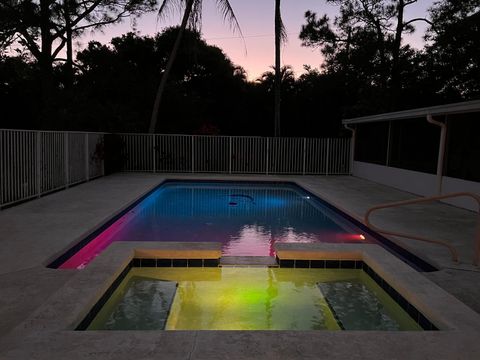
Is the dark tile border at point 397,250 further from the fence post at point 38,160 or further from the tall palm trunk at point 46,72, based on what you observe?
the tall palm trunk at point 46,72

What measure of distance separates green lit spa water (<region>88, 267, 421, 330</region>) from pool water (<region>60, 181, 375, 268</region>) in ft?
3.27

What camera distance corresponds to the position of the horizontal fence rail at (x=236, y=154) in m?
15.0

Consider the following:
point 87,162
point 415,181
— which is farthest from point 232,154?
point 415,181

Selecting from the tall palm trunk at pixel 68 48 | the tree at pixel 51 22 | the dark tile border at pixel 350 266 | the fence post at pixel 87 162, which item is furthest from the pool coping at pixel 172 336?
the tall palm trunk at pixel 68 48

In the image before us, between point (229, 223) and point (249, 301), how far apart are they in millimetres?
3558

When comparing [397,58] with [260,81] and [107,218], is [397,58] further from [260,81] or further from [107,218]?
[107,218]

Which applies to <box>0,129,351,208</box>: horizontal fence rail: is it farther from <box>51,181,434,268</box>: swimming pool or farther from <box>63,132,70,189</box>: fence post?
<box>63,132,70,189</box>: fence post

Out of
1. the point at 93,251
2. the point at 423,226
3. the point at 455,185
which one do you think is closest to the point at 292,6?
the point at 455,185

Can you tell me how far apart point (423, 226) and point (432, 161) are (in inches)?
139

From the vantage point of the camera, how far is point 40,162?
8359 millimetres

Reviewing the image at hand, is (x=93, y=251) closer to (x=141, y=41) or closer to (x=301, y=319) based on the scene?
(x=301, y=319)

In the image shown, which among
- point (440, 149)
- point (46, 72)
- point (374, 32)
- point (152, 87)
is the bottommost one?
point (440, 149)

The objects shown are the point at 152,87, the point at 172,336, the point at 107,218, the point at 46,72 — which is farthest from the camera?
the point at 152,87

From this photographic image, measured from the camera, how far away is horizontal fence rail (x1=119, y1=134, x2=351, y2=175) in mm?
14977
